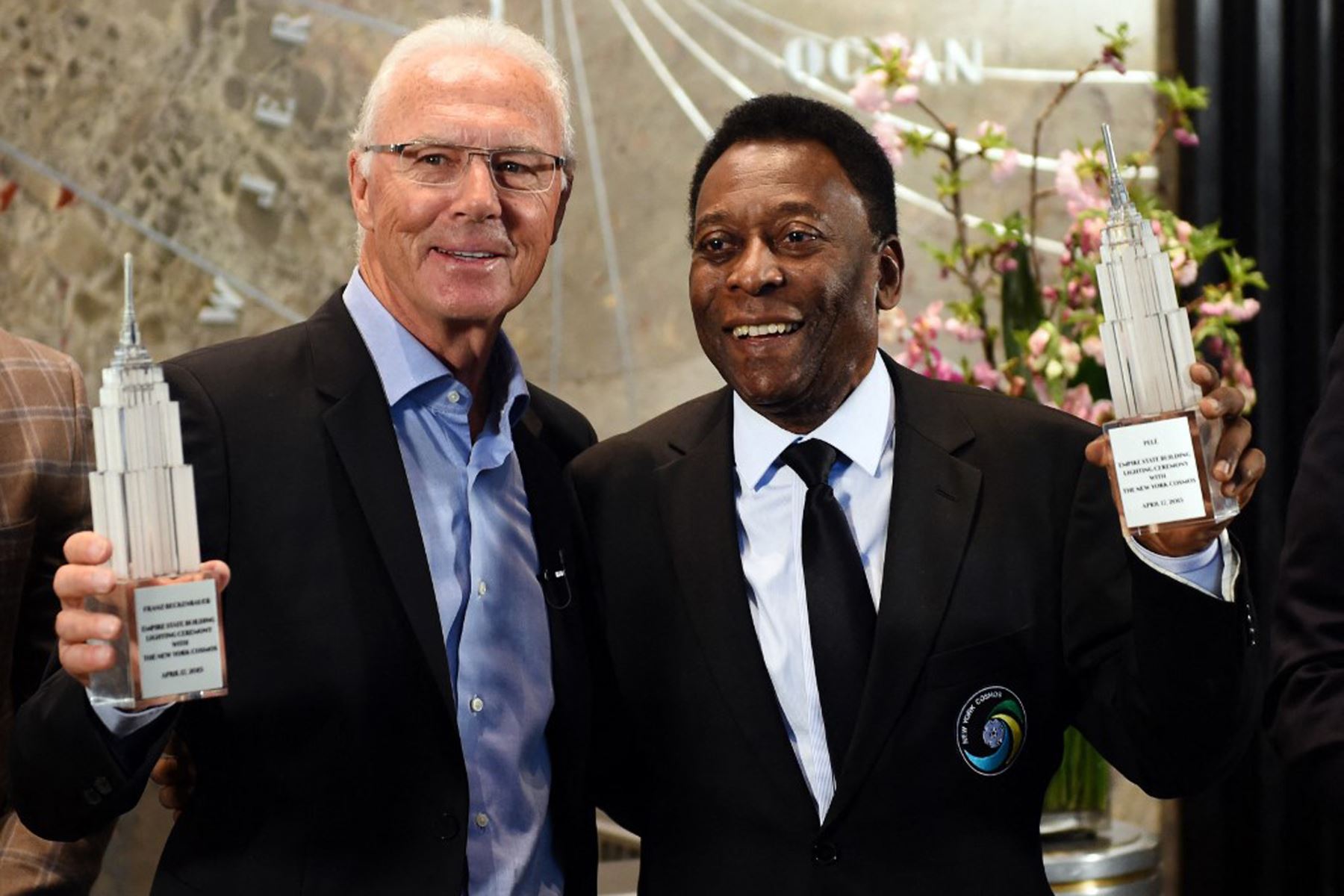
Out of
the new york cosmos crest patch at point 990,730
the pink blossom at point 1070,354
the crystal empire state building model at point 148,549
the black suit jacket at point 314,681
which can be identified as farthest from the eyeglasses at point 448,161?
the pink blossom at point 1070,354

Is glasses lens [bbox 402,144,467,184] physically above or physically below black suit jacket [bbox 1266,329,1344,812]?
above

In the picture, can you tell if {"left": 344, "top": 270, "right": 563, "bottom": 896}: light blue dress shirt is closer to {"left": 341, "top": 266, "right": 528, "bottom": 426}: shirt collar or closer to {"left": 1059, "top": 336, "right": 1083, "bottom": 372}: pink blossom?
{"left": 341, "top": 266, "right": 528, "bottom": 426}: shirt collar

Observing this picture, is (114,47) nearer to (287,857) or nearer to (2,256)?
(2,256)

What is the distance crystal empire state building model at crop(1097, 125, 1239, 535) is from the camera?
130 cm

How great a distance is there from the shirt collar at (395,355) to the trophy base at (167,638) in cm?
Answer: 53

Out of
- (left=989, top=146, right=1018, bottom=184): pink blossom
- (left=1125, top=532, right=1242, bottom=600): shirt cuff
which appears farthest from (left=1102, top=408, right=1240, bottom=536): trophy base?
(left=989, top=146, right=1018, bottom=184): pink blossom

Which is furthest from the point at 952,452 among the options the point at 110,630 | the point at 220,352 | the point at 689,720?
the point at 110,630

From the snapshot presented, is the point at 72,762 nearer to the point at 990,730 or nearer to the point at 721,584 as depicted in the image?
the point at 721,584

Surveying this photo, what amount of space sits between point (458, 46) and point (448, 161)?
0.14 meters

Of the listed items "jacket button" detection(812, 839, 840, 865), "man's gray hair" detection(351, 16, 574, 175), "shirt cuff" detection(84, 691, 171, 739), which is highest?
"man's gray hair" detection(351, 16, 574, 175)

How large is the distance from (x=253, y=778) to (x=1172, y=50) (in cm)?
245

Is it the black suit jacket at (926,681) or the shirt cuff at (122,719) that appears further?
the black suit jacket at (926,681)

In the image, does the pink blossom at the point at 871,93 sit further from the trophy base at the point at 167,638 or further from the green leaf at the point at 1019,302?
the trophy base at the point at 167,638

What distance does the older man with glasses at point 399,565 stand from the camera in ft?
5.18
